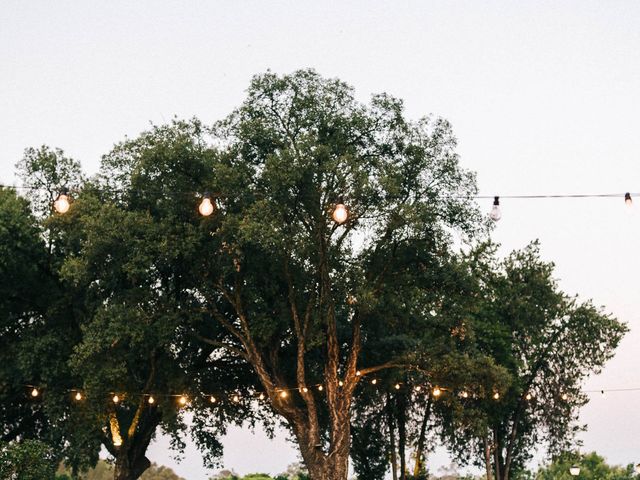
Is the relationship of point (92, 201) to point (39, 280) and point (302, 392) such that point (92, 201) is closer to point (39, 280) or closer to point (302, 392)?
point (39, 280)

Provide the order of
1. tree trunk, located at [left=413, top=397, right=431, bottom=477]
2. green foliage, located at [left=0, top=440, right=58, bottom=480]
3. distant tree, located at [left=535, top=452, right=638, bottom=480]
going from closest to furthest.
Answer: green foliage, located at [left=0, top=440, right=58, bottom=480] → tree trunk, located at [left=413, top=397, right=431, bottom=477] → distant tree, located at [left=535, top=452, right=638, bottom=480]

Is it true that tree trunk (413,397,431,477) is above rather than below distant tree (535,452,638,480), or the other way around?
below

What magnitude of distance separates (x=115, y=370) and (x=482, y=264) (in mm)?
16979

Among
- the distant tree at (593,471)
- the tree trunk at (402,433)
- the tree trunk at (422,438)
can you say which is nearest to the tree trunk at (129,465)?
the tree trunk at (402,433)

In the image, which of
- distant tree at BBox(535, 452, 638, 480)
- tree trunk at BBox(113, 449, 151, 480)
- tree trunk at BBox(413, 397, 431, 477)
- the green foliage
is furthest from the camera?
distant tree at BBox(535, 452, 638, 480)

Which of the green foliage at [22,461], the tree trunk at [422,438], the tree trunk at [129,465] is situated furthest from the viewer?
the tree trunk at [422,438]

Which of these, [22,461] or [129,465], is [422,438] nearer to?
[129,465]

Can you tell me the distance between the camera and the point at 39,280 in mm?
25625

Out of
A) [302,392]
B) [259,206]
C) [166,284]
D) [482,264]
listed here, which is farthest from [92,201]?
[482,264]

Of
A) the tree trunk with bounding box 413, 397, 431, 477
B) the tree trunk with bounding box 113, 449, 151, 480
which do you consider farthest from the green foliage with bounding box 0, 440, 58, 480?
the tree trunk with bounding box 413, 397, 431, 477

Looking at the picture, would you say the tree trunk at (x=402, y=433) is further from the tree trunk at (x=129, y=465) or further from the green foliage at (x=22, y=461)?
the green foliage at (x=22, y=461)

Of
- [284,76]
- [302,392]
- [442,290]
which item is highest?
[284,76]

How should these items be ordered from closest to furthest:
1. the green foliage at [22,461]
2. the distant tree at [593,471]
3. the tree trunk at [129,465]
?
1. the green foliage at [22,461]
2. the tree trunk at [129,465]
3. the distant tree at [593,471]

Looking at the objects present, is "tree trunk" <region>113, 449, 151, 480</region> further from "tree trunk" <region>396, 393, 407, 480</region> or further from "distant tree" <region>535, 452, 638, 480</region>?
"distant tree" <region>535, 452, 638, 480</region>
